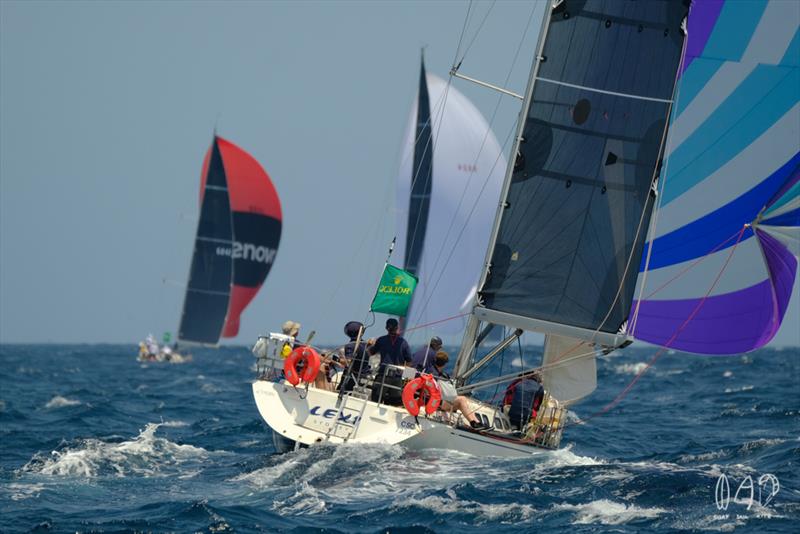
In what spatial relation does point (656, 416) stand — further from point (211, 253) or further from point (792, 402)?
point (211, 253)

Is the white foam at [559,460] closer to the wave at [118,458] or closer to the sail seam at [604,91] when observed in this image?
the wave at [118,458]

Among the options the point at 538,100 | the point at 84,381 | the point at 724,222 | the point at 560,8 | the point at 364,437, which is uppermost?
the point at 560,8

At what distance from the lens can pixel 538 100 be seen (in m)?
14.2

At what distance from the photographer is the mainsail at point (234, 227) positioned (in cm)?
4659

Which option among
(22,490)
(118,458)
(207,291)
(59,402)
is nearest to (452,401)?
(118,458)

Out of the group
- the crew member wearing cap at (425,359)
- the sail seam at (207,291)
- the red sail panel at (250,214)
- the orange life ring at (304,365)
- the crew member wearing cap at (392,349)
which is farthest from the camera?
the sail seam at (207,291)

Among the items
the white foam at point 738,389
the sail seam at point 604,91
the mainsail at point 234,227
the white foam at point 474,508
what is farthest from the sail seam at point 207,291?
the white foam at point 474,508

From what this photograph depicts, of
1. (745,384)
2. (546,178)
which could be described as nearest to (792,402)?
(745,384)

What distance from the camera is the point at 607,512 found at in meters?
10.1

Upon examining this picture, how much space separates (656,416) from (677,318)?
696 cm

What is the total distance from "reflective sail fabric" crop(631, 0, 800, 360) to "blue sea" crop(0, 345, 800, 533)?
175 cm

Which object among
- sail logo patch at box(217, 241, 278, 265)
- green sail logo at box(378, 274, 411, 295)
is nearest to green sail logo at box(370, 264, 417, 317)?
green sail logo at box(378, 274, 411, 295)

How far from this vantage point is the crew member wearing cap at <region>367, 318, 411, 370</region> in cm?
1408

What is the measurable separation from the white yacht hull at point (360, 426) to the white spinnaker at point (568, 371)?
1857 mm
